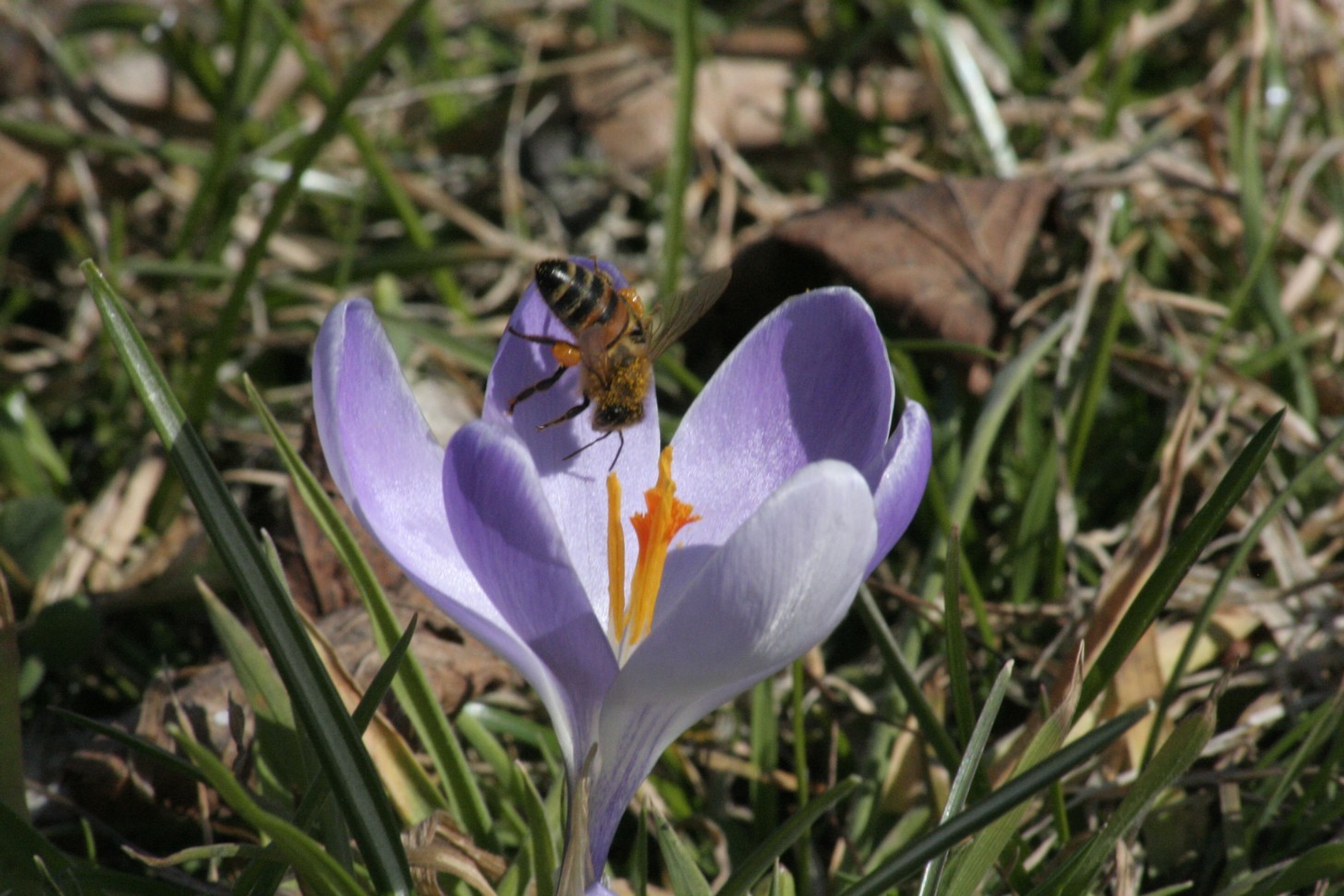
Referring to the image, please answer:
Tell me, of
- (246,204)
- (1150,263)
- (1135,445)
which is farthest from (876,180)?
(246,204)

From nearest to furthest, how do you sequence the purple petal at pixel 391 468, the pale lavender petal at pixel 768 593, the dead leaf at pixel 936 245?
the pale lavender petal at pixel 768 593, the purple petal at pixel 391 468, the dead leaf at pixel 936 245

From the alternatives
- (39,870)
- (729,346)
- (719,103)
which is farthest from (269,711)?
(719,103)

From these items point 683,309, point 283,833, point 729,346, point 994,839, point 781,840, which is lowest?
point 729,346

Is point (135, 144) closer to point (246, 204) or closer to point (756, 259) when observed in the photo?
point (246, 204)

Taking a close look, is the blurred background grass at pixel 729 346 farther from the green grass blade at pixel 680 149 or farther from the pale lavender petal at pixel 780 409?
the pale lavender petal at pixel 780 409

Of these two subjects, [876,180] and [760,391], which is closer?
[760,391]

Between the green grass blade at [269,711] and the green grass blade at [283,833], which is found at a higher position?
the green grass blade at [283,833]

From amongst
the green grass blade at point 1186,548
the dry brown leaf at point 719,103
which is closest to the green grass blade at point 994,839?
the green grass blade at point 1186,548

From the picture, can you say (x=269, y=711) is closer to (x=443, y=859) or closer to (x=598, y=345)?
(x=443, y=859)
